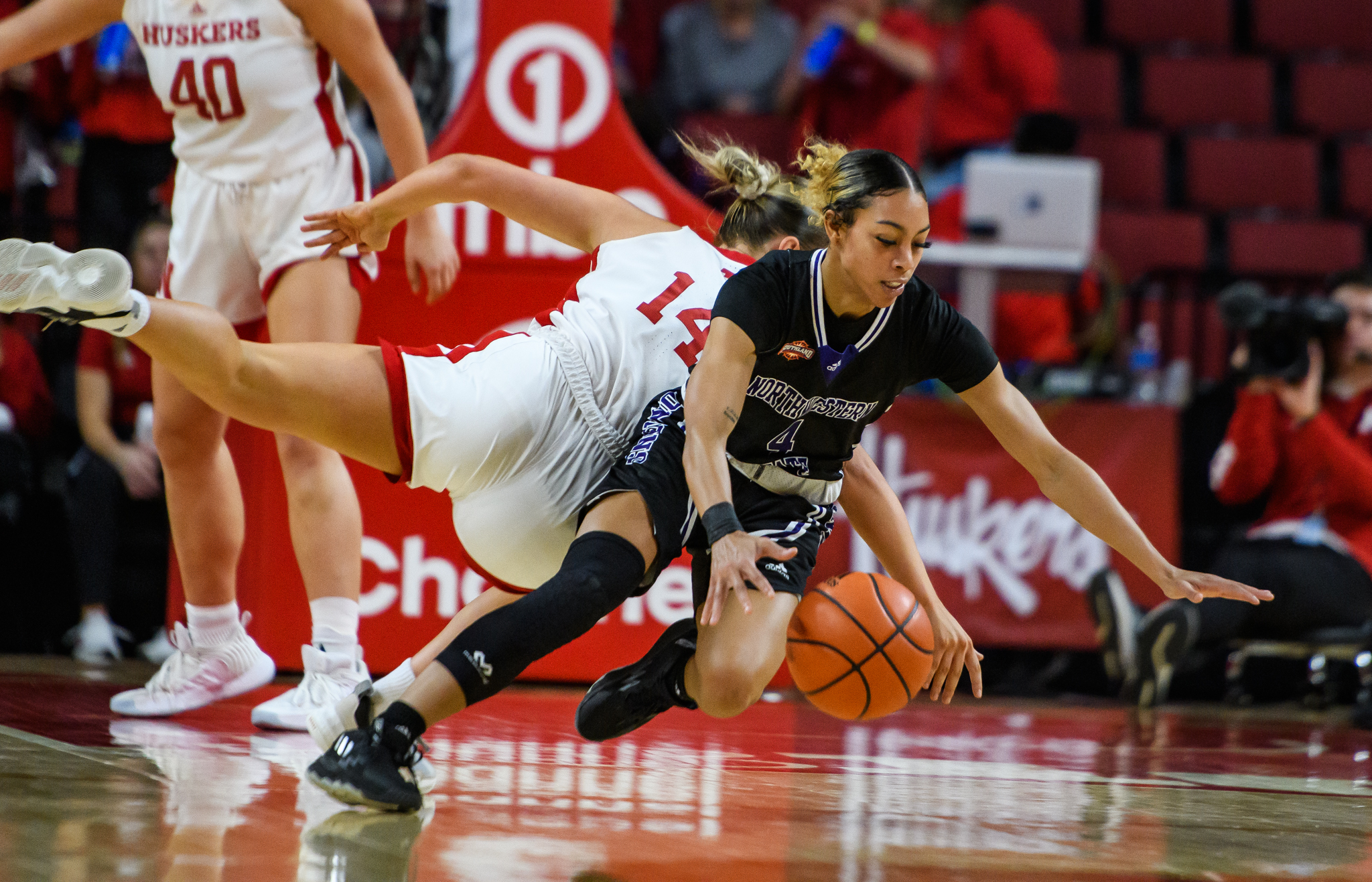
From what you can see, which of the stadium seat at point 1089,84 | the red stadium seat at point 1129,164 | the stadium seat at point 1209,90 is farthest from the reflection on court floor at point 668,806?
the stadium seat at point 1209,90

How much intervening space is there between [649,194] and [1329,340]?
9.36 feet

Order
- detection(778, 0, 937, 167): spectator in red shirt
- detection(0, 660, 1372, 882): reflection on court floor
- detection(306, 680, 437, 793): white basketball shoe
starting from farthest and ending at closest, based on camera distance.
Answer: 1. detection(778, 0, 937, 167): spectator in red shirt
2. detection(306, 680, 437, 793): white basketball shoe
3. detection(0, 660, 1372, 882): reflection on court floor

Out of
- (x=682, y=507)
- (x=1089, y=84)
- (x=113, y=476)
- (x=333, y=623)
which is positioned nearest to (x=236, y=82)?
(x=333, y=623)

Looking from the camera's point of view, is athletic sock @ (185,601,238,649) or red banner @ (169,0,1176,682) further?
red banner @ (169,0,1176,682)

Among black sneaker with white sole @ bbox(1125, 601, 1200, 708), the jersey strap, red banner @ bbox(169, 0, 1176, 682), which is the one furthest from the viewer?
black sneaker with white sole @ bbox(1125, 601, 1200, 708)

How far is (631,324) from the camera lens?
3.09m

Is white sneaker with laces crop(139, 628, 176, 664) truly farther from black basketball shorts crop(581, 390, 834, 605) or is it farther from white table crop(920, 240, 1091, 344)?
white table crop(920, 240, 1091, 344)

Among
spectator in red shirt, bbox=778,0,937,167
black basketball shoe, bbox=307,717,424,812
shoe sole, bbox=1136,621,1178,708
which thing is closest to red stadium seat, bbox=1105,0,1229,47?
spectator in red shirt, bbox=778,0,937,167

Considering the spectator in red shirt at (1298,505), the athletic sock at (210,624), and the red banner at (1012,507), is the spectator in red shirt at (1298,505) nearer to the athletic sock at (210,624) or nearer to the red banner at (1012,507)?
the red banner at (1012,507)

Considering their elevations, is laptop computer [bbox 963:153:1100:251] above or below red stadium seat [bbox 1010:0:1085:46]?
below

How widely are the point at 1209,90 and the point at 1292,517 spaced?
3923mm

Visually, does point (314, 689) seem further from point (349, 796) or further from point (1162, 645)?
point (1162, 645)

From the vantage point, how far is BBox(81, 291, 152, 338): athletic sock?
246 centimetres

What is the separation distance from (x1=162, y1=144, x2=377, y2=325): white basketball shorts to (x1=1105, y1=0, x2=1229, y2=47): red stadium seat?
6707 mm
